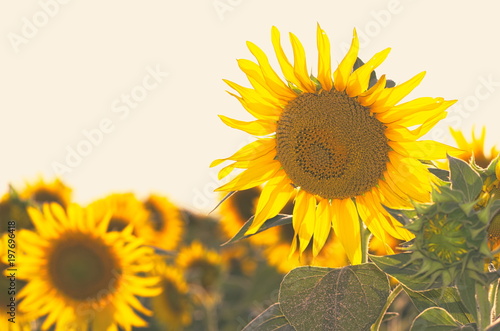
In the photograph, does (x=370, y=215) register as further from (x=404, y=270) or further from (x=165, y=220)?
(x=165, y=220)

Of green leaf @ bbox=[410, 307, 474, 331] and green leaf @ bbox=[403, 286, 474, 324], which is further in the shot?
green leaf @ bbox=[403, 286, 474, 324]

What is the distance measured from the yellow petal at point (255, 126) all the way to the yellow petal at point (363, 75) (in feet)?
0.94

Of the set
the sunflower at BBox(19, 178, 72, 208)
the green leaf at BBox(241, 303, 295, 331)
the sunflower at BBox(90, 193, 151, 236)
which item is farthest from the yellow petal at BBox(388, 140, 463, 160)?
the sunflower at BBox(19, 178, 72, 208)

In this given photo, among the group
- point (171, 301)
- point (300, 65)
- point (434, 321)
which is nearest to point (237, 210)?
point (171, 301)

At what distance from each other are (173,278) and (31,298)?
4.91 ft

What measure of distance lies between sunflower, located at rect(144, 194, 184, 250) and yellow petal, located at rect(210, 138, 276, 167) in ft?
12.5

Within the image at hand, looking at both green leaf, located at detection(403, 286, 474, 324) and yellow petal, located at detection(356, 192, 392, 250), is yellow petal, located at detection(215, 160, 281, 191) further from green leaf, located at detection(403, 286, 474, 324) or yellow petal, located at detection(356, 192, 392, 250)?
green leaf, located at detection(403, 286, 474, 324)

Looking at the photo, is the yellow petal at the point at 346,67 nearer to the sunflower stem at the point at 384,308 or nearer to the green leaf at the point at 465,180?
the green leaf at the point at 465,180

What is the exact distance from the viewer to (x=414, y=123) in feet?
5.65

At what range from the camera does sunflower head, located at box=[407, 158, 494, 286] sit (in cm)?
126

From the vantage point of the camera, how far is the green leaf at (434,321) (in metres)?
1.45

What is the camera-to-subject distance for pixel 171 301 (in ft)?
14.7

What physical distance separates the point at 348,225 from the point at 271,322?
42 centimetres

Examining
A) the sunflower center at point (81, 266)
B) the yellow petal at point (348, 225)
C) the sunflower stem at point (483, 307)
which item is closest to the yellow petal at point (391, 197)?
the yellow petal at point (348, 225)
